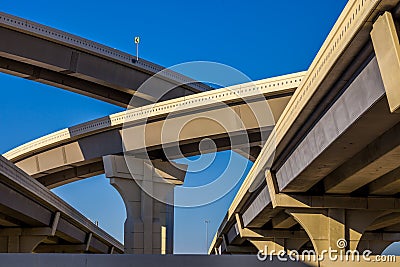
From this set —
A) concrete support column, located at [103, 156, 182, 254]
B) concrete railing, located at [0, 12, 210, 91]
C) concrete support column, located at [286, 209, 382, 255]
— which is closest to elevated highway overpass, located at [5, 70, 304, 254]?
concrete support column, located at [103, 156, 182, 254]

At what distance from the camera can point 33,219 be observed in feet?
101

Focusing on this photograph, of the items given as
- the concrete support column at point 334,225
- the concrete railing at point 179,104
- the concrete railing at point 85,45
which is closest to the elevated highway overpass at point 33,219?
the concrete railing at point 179,104

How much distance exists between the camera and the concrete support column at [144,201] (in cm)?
2947

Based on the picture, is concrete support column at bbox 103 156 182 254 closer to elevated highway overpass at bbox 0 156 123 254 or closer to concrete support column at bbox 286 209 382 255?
elevated highway overpass at bbox 0 156 123 254

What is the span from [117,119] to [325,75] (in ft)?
55.5

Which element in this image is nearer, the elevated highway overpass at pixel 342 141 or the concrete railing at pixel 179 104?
the elevated highway overpass at pixel 342 141

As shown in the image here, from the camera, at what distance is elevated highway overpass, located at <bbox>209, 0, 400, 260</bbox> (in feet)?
35.6

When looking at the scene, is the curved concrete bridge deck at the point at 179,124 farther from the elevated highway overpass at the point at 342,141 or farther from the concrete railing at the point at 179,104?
the elevated highway overpass at the point at 342,141

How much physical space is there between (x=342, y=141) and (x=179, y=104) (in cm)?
1206

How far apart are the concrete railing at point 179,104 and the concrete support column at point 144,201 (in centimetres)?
148

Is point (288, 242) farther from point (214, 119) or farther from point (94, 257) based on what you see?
point (94, 257)

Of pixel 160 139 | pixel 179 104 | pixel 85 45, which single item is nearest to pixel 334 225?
pixel 179 104

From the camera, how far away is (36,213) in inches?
1208

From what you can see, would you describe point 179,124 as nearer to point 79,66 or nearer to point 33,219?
point 79,66
